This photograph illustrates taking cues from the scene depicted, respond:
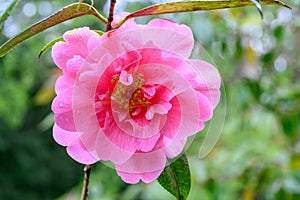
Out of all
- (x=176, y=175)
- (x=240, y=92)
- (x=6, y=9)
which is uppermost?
(x=6, y=9)

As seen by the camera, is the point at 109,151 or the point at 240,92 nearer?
the point at 109,151

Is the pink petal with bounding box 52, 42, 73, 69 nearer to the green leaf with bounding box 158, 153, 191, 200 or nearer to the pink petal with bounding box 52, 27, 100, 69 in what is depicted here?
the pink petal with bounding box 52, 27, 100, 69

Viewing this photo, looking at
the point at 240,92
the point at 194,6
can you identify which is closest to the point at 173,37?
the point at 194,6

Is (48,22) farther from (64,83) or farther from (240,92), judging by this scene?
(240,92)

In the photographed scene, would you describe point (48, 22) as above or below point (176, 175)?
above

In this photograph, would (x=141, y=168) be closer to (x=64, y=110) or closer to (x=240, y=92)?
(x=64, y=110)

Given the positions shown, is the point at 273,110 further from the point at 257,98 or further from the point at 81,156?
the point at 81,156

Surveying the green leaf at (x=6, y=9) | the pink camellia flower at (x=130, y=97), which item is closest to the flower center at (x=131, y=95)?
the pink camellia flower at (x=130, y=97)

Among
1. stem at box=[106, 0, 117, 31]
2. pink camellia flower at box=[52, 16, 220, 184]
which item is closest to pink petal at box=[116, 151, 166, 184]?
pink camellia flower at box=[52, 16, 220, 184]
